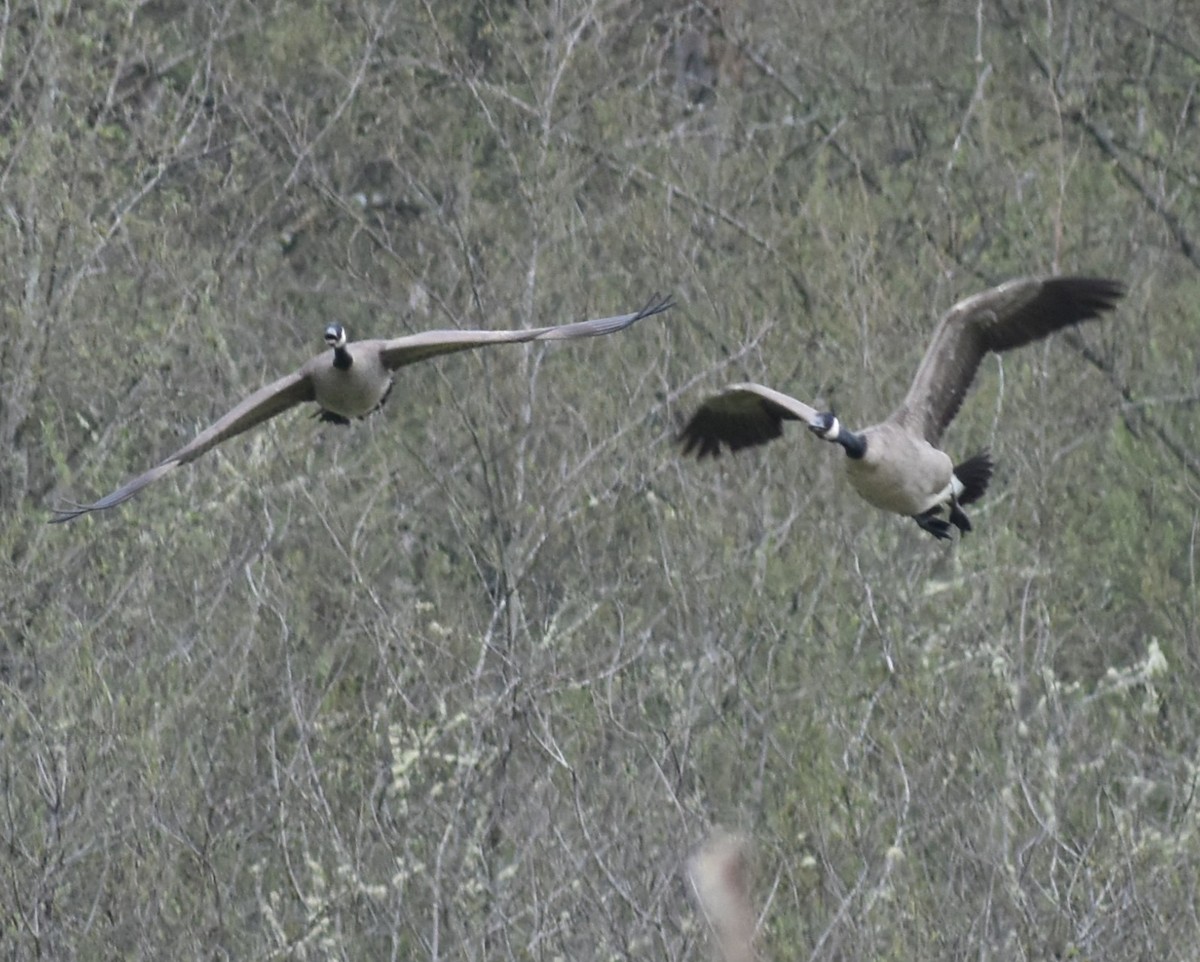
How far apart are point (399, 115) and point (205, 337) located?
3.01 metres

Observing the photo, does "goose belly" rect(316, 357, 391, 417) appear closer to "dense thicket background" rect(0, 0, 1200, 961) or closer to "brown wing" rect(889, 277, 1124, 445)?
"dense thicket background" rect(0, 0, 1200, 961)

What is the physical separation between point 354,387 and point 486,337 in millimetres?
1035

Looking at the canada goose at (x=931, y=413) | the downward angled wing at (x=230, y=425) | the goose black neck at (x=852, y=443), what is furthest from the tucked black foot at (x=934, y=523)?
the downward angled wing at (x=230, y=425)

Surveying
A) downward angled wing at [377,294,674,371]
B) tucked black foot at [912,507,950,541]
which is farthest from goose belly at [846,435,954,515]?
downward angled wing at [377,294,674,371]

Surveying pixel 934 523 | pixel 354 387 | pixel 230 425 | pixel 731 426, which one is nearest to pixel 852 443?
pixel 934 523

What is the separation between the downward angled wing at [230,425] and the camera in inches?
502

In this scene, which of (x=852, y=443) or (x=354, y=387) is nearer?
(x=852, y=443)

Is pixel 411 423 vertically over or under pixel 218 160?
under

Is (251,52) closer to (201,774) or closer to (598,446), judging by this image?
(598,446)

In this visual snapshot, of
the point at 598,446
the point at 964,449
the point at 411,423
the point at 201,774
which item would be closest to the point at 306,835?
the point at 201,774

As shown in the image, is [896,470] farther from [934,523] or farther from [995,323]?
[995,323]

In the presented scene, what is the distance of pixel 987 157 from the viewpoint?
2012 centimetres

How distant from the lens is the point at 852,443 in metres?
12.7

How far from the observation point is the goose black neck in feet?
41.6
